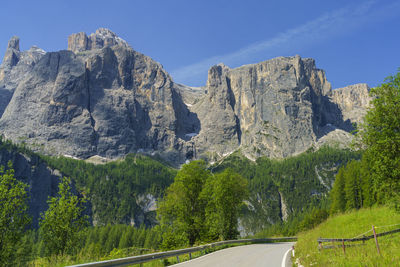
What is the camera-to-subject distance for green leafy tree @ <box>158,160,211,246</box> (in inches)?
1419

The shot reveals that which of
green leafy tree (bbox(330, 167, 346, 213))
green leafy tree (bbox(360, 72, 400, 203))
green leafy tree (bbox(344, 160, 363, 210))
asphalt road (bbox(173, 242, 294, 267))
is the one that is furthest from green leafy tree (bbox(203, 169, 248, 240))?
green leafy tree (bbox(330, 167, 346, 213))

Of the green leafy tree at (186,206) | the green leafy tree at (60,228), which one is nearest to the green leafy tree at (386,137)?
the green leafy tree at (186,206)

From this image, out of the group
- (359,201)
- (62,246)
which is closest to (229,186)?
(62,246)

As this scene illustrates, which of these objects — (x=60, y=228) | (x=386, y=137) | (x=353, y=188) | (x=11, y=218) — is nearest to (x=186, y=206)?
(x=60, y=228)

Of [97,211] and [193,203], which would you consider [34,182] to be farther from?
[193,203]

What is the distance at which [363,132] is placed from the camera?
952 inches

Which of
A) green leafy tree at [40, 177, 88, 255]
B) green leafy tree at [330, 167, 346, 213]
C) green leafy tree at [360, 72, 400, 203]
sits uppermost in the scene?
green leafy tree at [360, 72, 400, 203]

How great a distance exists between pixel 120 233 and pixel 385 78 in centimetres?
12450

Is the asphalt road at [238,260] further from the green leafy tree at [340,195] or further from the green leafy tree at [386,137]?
the green leafy tree at [340,195]

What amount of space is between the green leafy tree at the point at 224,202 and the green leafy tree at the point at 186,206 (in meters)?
1.32

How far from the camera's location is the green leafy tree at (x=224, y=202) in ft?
127

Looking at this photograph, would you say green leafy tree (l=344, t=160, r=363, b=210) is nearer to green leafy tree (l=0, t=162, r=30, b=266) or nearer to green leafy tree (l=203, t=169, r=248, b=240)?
green leafy tree (l=203, t=169, r=248, b=240)

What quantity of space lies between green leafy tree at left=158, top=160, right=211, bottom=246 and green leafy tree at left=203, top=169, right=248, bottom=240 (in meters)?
1.32

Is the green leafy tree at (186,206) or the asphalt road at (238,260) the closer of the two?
the asphalt road at (238,260)
